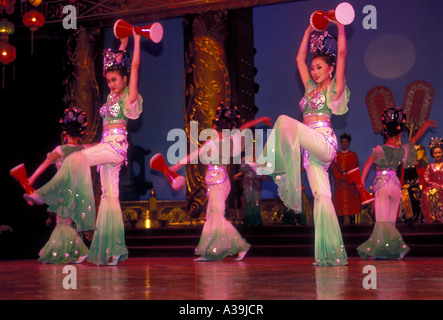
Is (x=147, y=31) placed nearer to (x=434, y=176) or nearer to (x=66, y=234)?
(x=66, y=234)

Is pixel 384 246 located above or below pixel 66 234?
below

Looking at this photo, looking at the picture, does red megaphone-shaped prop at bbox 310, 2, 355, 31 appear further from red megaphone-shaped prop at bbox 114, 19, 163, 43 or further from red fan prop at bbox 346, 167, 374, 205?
red fan prop at bbox 346, 167, 374, 205

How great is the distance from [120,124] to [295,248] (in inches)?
126

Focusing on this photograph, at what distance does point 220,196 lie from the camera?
21.7ft

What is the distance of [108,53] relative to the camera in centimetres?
591

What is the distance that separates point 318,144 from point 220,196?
2.05 m

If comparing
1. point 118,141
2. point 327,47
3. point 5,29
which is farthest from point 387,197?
point 5,29

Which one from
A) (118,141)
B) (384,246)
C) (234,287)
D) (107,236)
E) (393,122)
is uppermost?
(393,122)

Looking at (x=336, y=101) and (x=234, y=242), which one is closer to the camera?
(x=336, y=101)

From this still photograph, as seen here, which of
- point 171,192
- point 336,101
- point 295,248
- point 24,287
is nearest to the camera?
point 24,287

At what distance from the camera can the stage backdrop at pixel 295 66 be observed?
11.2 m

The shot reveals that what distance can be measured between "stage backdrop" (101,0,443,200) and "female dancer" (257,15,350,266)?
5.96 meters
